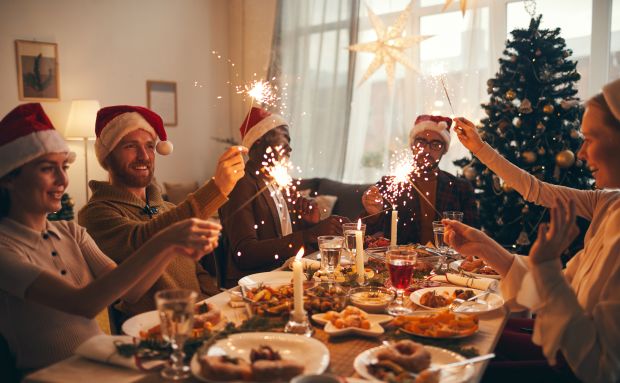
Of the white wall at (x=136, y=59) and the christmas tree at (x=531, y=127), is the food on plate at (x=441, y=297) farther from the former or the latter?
the white wall at (x=136, y=59)

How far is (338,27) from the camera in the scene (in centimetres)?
631

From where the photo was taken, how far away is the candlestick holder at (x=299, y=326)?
150cm

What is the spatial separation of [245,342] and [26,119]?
3.31 ft

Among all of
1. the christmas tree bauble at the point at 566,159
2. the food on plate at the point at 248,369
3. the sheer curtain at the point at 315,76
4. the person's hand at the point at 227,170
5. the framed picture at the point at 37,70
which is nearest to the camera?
the food on plate at the point at 248,369

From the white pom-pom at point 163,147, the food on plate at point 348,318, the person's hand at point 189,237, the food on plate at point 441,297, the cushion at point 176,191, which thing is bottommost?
the cushion at point 176,191

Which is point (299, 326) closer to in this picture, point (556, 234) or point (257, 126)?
point (556, 234)

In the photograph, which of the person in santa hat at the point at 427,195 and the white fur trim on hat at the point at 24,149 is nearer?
the white fur trim on hat at the point at 24,149

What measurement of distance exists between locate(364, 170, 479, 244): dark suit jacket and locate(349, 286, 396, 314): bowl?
5.67 ft

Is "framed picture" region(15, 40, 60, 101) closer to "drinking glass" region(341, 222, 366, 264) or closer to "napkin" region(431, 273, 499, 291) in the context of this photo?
"drinking glass" region(341, 222, 366, 264)

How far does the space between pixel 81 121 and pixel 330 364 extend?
187 inches

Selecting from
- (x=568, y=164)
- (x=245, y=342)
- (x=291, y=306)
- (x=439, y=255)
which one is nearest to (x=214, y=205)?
(x=291, y=306)

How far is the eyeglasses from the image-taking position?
3666mm

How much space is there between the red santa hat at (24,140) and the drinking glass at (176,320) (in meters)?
0.72

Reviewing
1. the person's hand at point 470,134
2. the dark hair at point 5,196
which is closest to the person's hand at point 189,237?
the dark hair at point 5,196
